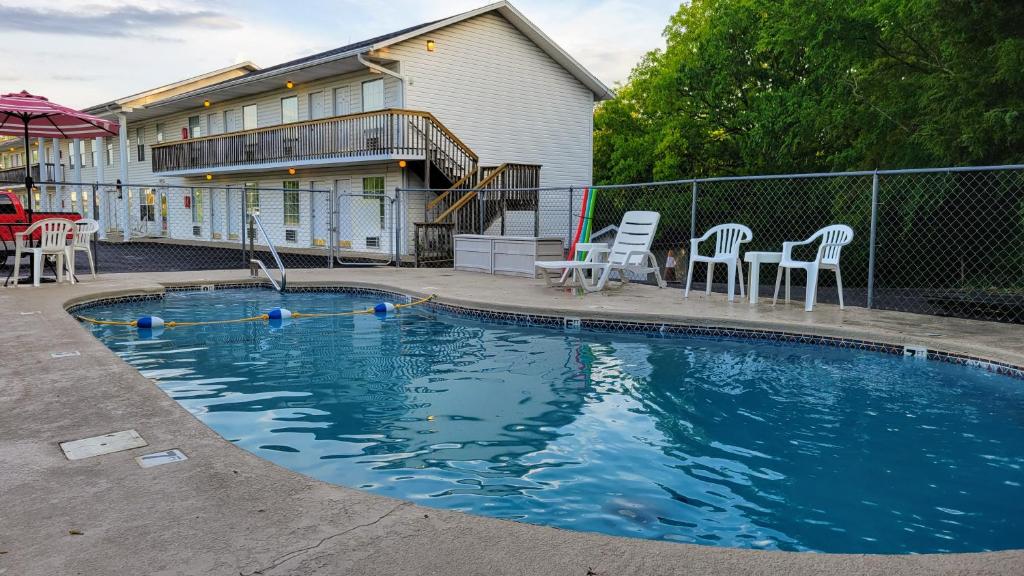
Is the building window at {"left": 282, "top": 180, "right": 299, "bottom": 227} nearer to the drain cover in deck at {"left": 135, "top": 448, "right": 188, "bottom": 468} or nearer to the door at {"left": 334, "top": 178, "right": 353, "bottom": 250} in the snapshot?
the door at {"left": 334, "top": 178, "right": 353, "bottom": 250}

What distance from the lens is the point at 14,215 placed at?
13.9 metres

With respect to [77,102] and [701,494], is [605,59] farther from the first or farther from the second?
[701,494]

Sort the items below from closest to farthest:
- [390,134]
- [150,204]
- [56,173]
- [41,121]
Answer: [41,121] → [390,134] → [56,173] → [150,204]

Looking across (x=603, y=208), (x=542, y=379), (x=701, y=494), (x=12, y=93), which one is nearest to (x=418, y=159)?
(x=603, y=208)

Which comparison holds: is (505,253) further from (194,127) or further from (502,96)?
(194,127)

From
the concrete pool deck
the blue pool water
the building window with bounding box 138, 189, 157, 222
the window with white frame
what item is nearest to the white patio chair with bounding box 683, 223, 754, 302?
the blue pool water

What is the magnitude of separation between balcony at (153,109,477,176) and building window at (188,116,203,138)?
10.1 ft

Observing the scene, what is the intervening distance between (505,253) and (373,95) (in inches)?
356

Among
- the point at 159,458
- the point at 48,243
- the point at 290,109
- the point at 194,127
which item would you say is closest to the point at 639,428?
the point at 159,458

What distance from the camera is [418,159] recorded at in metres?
16.7

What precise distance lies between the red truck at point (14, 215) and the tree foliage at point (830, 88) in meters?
15.3

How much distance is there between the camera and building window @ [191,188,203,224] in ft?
83.3

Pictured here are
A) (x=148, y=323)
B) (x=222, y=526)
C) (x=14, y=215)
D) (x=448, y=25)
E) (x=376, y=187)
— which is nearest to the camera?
(x=222, y=526)

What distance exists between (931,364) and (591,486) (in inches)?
153
